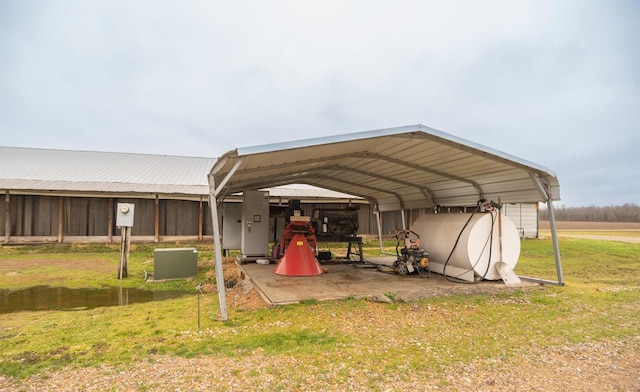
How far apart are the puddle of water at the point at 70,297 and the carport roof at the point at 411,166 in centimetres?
253

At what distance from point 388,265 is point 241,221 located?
16.0 ft

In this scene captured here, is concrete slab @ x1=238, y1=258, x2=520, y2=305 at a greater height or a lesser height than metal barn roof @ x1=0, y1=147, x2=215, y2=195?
lesser

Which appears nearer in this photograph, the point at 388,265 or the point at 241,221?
the point at 388,265

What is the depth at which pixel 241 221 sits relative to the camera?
38.1 ft

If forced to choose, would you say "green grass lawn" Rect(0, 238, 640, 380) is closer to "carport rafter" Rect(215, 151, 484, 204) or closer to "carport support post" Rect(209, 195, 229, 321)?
"carport support post" Rect(209, 195, 229, 321)

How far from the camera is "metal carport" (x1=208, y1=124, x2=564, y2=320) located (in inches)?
215

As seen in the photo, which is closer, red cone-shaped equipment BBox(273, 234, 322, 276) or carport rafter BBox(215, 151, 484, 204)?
carport rafter BBox(215, 151, 484, 204)

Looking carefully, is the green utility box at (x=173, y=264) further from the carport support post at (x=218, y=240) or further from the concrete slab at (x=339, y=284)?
the carport support post at (x=218, y=240)

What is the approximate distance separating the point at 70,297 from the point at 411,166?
24.6ft

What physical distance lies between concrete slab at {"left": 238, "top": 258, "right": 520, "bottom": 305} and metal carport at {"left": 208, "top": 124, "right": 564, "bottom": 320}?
4.43 ft

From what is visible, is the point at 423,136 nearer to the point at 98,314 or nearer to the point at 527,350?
the point at 527,350

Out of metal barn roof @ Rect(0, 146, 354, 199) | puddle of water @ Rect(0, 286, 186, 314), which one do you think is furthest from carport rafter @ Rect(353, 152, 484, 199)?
metal barn roof @ Rect(0, 146, 354, 199)

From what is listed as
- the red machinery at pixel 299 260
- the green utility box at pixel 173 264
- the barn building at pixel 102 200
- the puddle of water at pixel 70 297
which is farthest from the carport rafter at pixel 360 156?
the barn building at pixel 102 200

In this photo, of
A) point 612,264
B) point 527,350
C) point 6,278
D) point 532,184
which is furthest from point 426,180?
point 6,278
